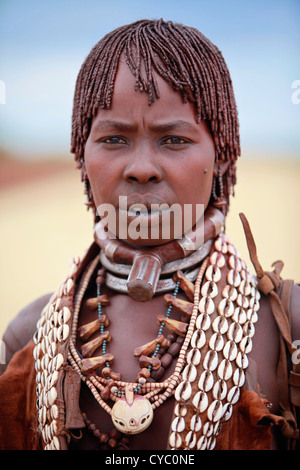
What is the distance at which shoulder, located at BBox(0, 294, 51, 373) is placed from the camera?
5.76ft

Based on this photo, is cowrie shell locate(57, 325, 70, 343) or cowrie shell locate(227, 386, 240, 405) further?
cowrie shell locate(57, 325, 70, 343)

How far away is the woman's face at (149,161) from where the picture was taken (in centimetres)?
141

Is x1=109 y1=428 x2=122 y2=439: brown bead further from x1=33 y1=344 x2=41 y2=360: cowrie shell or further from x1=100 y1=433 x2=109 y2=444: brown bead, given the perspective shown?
x1=33 y1=344 x2=41 y2=360: cowrie shell

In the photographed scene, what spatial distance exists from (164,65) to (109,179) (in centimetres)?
35

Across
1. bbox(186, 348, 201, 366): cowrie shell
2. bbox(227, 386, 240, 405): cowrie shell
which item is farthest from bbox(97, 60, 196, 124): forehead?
bbox(227, 386, 240, 405): cowrie shell

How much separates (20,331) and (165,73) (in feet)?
3.22

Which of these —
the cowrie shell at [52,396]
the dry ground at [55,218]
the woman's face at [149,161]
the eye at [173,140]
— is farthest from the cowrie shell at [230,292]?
the dry ground at [55,218]

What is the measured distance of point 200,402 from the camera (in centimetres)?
136

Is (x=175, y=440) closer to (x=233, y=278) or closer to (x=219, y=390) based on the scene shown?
(x=219, y=390)

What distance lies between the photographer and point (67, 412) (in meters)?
1.42

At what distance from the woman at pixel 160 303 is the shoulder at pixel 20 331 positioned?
14 centimetres

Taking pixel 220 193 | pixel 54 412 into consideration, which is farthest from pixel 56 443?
pixel 220 193

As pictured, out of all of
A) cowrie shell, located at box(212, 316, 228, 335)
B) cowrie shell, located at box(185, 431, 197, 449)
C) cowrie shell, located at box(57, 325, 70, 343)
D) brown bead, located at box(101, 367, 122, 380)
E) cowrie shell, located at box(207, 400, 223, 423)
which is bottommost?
cowrie shell, located at box(185, 431, 197, 449)
